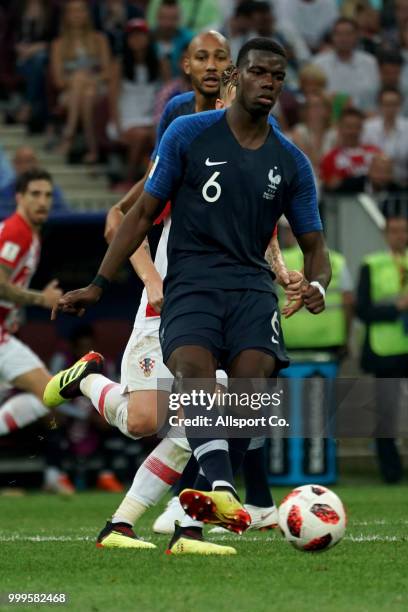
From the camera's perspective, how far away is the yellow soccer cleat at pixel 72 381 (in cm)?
883

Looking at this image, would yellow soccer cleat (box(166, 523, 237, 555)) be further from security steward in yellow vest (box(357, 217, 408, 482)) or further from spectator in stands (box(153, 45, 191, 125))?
spectator in stands (box(153, 45, 191, 125))

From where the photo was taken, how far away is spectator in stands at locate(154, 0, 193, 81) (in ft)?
60.0

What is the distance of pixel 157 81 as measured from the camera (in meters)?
18.1

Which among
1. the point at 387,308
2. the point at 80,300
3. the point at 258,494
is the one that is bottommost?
the point at 387,308

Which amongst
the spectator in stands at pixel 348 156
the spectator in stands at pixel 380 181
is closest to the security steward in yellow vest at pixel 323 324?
the spectator in stands at pixel 380 181

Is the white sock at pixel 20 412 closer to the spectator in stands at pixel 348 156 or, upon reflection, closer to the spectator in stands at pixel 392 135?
the spectator in stands at pixel 348 156

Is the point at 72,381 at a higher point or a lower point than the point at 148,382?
lower

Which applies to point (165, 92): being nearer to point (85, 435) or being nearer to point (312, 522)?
point (85, 435)

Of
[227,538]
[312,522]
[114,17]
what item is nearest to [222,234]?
[312,522]

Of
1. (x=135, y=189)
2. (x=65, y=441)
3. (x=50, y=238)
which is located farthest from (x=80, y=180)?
(x=135, y=189)

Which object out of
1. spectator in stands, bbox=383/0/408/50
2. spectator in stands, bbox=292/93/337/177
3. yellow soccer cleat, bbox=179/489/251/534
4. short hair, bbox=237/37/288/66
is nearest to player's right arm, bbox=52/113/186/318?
short hair, bbox=237/37/288/66

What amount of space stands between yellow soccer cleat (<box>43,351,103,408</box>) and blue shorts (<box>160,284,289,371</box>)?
135 cm

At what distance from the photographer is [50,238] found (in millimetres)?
16016

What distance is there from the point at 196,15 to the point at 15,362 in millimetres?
7442
